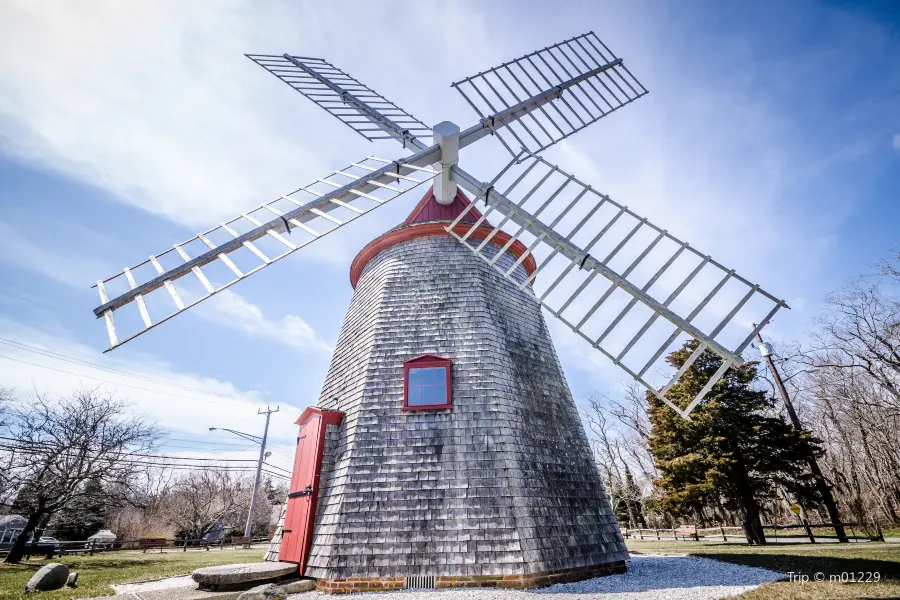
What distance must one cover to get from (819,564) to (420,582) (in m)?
7.07

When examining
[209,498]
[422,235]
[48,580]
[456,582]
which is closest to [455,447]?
[456,582]

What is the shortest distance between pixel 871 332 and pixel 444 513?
16.3 meters

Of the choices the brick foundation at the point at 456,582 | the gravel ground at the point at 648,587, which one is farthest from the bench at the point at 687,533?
the brick foundation at the point at 456,582

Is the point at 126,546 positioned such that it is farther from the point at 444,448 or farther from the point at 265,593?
the point at 444,448

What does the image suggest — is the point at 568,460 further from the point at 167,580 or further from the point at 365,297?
the point at 167,580

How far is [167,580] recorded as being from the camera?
732cm

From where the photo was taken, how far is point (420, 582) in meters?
5.42

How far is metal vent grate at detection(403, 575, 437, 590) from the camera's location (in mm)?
5379

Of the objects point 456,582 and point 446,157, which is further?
point 446,157

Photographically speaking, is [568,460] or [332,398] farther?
[332,398]

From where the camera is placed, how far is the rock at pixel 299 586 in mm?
5469

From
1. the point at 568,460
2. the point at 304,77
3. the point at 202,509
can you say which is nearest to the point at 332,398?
the point at 568,460

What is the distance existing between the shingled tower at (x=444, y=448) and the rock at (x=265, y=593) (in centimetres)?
59

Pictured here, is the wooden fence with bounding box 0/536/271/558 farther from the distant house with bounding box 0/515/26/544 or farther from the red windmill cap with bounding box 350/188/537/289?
the red windmill cap with bounding box 350/188/537/289
